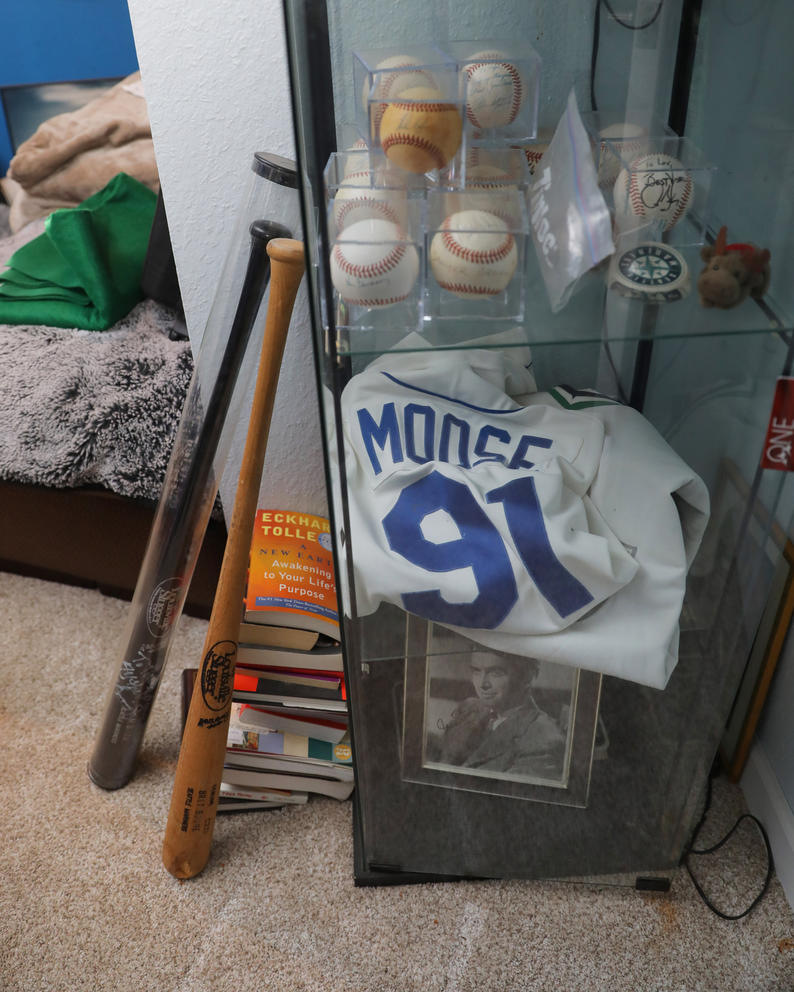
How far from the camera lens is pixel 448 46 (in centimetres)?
94

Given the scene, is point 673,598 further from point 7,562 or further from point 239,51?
point 7,562

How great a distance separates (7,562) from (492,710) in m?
1.25

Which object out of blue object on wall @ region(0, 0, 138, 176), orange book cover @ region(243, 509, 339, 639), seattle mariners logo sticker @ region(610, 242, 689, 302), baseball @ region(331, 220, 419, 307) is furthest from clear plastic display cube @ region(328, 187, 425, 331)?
blue object on wall @ region(0, 0, 138, 176)

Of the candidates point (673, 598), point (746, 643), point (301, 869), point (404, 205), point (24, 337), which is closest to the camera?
point (404, 205)

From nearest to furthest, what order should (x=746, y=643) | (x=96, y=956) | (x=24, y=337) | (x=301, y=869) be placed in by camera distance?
(x=746, y=643) → (x=96, y=956) → (x=301, y=869) → (x=24, y=337)

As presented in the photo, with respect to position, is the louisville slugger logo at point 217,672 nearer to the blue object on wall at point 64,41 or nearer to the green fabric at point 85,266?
the green fabric at point 85,266

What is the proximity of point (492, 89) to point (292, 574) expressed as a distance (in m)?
0.78

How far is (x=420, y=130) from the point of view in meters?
0.83

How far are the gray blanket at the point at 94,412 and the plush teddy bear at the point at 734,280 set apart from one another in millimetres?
1017

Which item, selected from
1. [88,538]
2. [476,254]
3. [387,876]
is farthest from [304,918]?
[476,254]

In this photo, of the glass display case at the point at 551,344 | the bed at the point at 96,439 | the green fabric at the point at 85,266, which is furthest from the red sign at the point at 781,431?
the green fabric at the point at 85,266

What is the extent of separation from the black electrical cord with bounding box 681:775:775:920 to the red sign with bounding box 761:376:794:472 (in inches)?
26.8

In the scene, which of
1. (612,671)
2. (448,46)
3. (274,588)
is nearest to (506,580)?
(612,671)
